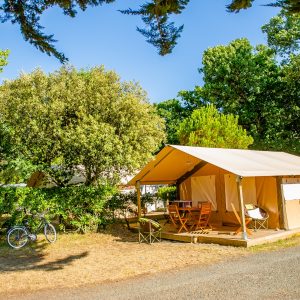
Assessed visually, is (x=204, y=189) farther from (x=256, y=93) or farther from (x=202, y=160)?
(x=256, y=93)

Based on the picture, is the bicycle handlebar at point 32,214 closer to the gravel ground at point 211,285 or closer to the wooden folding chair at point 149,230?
the wooden folding chair at point 149,230

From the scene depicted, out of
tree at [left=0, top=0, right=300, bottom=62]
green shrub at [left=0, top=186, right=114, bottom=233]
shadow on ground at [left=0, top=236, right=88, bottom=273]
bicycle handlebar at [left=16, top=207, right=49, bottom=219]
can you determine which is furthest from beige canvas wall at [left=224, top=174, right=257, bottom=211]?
tree at [left=0, top=0, right=300, bottom=62]

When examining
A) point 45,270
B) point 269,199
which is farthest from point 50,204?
point 269,199

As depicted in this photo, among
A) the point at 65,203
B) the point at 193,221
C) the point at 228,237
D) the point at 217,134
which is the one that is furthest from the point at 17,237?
the point at 217,134

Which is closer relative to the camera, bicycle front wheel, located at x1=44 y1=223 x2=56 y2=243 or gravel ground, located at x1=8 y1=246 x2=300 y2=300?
gravel ground, located at x1=8 y1=246 x2=300 y2=300

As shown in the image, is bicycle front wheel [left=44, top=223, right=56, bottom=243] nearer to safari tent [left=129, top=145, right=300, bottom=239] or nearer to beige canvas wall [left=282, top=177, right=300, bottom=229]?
safari tent [left=129, top=145, right=300, bottom=239]

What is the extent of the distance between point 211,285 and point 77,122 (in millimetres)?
8709

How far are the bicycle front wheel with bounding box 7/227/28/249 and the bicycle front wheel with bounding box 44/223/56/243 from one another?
692 millimetres

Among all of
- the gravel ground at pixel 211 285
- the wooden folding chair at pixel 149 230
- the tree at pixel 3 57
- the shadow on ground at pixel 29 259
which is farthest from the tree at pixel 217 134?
→ the gravel ground at pixel 211 285

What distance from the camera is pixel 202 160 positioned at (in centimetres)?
1256

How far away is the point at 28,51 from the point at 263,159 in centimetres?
1400

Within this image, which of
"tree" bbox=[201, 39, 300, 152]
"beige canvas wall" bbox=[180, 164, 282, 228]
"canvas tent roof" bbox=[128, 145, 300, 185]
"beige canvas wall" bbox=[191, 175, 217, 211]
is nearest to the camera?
"canvas tent roof" bbox=[128, 145, 300, 185]

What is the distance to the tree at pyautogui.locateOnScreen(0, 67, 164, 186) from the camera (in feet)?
42.4

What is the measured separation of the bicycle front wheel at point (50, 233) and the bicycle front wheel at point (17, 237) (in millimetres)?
692
